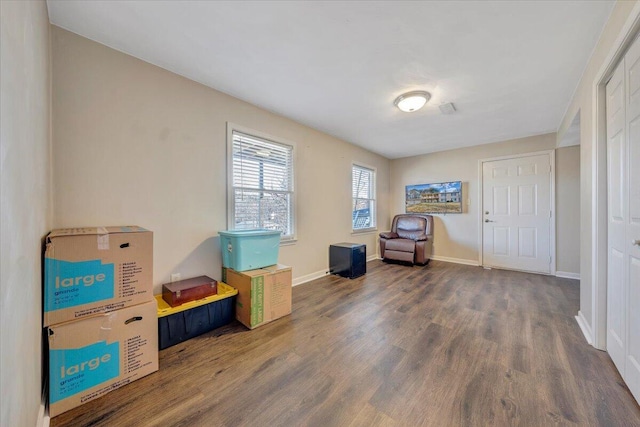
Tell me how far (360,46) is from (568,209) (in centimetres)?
429

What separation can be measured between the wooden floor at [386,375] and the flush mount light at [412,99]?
231cm

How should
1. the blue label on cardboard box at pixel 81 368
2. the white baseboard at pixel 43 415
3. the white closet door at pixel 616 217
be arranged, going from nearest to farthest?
the white baseboard at pixel 43 415 < the blue label on cardboard box at pixel 81 368 < the white closet door at pixel 616 217

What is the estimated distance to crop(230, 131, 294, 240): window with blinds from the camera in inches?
108

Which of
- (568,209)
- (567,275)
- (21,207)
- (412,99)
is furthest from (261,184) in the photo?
(567,275)

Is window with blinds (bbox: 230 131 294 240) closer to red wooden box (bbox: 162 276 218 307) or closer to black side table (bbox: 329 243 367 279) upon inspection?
red wooden box (bbox: 162 276 218 307)

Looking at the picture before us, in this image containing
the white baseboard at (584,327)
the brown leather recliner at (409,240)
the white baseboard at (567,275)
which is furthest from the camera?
the brown leather recliner at (409,240)

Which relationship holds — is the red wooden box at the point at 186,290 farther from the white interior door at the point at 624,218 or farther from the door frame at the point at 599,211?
the door frame at the point at 599,211

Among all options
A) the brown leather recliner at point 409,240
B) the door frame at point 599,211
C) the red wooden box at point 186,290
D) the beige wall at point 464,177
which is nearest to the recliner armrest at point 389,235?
the brown leather recliner at point 409,240

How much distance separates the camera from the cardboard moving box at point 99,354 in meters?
1.28

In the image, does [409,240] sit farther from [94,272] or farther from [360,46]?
[94,272]

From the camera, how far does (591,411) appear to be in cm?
128

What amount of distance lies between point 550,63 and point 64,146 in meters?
4.03

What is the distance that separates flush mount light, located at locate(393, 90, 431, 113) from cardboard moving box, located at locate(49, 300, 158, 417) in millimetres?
3043

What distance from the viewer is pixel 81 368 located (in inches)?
52.9
